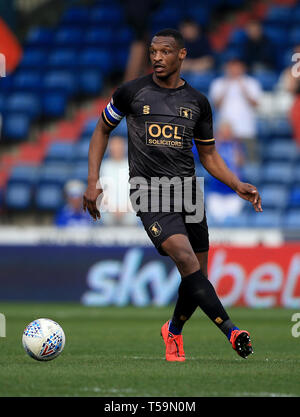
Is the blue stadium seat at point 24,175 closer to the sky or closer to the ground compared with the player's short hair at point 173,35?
closer to the ground

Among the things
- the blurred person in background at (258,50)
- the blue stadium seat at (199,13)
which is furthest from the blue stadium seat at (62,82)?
the blurred person in background at (258,50)

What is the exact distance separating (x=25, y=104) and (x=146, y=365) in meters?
12.7

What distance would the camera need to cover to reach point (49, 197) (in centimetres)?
1686

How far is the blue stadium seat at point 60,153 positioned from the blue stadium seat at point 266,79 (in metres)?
3.75

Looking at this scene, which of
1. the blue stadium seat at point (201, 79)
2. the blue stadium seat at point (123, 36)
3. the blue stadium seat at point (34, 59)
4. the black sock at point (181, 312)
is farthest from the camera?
the blue stadium seat at point (34, 59)

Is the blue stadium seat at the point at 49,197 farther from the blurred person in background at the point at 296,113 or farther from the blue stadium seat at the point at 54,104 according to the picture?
the blurred person in background at the point at 296,113

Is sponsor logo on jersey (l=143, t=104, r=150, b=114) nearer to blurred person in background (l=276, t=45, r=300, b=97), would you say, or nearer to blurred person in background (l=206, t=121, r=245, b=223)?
blurred person in background (l=206, t=121, r=245, b=223)

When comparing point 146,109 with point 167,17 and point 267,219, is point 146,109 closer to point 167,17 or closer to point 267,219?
point 267,219

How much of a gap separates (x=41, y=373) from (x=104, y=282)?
26.8 feet

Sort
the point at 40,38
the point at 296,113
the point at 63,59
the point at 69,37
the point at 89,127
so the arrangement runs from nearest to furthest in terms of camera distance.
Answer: the point at 296,113, the point at 89,127, the point at 63,59, the point at 69,37, the point at 40,38

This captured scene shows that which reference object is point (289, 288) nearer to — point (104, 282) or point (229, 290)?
point (229, 290)

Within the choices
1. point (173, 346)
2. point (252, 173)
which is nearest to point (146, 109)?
point (173, 346)

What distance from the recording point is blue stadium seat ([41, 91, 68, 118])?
1898cm

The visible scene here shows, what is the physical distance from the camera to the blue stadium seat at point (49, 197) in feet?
55.2
